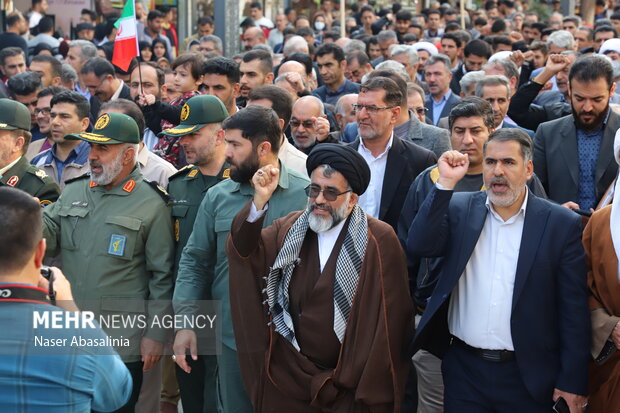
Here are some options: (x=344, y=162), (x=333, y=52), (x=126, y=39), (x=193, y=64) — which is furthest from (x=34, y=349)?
(x=333, y=52)

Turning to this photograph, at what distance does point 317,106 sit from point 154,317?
93.8 inches

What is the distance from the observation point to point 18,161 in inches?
252

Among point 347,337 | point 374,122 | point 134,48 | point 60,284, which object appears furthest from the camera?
point 134,48

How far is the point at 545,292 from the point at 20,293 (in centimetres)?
258

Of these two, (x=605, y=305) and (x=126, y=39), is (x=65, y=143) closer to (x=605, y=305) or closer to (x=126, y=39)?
(x=126, y=39)

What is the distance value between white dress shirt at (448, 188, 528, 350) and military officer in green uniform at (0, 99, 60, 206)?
296 cm

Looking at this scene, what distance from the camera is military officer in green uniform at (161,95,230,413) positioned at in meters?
6.05

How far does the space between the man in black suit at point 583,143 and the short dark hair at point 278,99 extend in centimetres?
183

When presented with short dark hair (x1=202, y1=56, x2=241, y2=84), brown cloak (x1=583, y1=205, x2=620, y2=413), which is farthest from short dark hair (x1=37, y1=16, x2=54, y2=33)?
brown cloak (x1=583, y1=205, x2=620, y2=413)

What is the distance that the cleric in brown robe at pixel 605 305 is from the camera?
4.76 meters

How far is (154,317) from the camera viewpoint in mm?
5723

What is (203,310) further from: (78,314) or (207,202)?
(78,314)

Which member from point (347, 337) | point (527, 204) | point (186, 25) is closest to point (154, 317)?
point (347, 337)

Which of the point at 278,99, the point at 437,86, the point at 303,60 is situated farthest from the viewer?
the point at 303,60
